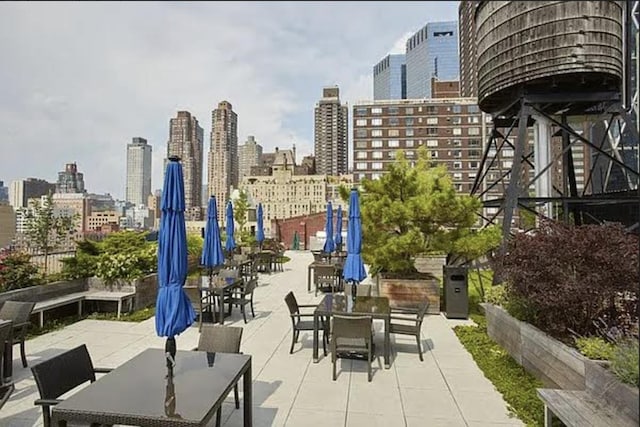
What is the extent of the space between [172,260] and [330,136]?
360 ft

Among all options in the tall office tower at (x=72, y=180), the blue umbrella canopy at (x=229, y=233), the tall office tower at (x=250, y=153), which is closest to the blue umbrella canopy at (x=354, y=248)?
the blue umbrella canopy at (x=229, y=233)

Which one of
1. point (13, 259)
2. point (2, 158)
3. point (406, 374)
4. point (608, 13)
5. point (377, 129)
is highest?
point (377, 129)

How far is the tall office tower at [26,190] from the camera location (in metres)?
10.0

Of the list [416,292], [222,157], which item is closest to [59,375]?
[416,292]

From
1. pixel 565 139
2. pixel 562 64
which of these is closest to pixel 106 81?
pixel 562 64

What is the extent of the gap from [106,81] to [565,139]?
10.6 metres

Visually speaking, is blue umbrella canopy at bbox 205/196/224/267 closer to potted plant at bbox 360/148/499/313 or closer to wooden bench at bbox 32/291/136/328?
wooden bench at bbox 32/291/136/328

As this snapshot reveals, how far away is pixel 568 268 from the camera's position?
4.35 m

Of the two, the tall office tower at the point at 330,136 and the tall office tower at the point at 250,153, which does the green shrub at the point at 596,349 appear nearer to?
the tall office tower at the point at 250,153

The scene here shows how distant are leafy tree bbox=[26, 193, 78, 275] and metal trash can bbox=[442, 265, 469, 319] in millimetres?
8513

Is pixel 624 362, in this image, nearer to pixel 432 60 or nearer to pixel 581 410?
pixel 581 410

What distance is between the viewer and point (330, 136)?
111 metres

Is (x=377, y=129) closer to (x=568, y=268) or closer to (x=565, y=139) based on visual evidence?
(x=565, y=139)

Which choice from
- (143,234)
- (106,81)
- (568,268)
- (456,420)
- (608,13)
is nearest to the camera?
(106,81)
